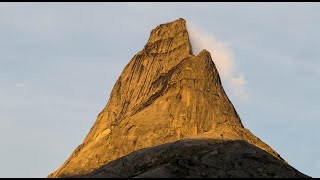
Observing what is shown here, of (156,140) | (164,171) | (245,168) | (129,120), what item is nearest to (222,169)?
(245,168)

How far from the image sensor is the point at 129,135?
189750 mm

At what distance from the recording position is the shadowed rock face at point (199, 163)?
142125 mm

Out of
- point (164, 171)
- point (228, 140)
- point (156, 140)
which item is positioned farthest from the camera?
point (156, 140)

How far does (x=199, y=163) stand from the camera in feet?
487

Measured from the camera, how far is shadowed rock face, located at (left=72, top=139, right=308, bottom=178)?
14212cm

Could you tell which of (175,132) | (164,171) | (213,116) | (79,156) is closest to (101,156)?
(79,156)

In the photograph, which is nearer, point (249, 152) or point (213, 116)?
point (249, 152)

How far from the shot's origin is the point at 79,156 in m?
193

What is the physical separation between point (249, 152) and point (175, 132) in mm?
38489

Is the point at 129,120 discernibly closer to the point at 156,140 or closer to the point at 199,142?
the point at 156,140

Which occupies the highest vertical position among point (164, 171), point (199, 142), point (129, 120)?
point (129, 120)

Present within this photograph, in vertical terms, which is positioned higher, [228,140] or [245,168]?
[228,140]

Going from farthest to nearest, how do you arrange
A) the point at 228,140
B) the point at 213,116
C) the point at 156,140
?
the point at 213,116, the point at 156,140, the point at 228,140

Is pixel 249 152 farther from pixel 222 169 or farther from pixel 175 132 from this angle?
pixel 175 132
